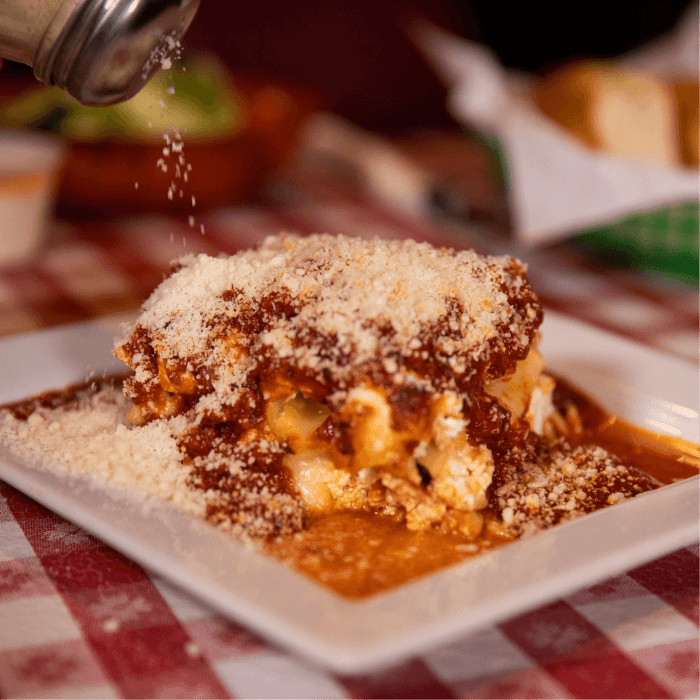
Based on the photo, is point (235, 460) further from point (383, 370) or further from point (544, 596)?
point (544, 596)

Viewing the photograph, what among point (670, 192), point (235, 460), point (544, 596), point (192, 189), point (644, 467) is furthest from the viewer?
point (192, 189)

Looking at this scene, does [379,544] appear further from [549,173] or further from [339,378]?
[549,173]

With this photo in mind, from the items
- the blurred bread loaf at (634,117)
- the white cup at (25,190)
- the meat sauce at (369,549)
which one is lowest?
the white cup at (25,190)

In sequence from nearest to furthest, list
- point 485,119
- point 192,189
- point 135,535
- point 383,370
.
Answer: point 135,535 < point 383,370 < point 485,119 < point 192,189

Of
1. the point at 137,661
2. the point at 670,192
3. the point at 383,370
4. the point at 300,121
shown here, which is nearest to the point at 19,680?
the point at 137,661

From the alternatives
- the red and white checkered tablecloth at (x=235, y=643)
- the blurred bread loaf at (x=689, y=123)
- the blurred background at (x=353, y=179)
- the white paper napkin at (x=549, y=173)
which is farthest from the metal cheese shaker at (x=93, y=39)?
the blurred bread loaf at (x=689, y=123)

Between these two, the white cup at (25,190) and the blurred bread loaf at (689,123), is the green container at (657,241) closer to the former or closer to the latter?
the blurred bread loaf at (689,123)

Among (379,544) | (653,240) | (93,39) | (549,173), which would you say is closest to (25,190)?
(93,39)
